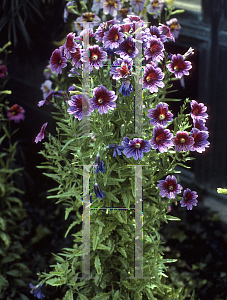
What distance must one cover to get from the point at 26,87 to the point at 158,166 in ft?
6.47

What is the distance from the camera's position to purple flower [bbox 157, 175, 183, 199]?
1.33 meters

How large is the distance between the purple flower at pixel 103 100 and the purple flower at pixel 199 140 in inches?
12.2

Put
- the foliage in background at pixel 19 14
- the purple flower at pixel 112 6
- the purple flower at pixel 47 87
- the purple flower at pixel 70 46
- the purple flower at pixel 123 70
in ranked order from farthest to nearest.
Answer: the foliage in background at pixel 19 14
the purple flower at pixel 47 87
the purple flower at pixel 112 6
the purple flower at pixel 70 46
the purple flower at pixel 123 70

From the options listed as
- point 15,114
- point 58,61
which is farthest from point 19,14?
point 58,61

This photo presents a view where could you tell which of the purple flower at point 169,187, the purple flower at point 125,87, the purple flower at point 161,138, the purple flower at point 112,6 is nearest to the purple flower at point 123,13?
the purple flower at point 112,6

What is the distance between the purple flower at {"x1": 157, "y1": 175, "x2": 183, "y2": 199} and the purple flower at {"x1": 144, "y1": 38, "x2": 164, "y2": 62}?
45cm

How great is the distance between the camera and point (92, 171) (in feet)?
4.54

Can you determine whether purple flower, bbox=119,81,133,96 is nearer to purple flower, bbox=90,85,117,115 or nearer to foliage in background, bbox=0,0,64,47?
purple flower, bbox=90,85,117,115

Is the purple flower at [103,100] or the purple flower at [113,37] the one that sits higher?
the purple flower at [113,37]

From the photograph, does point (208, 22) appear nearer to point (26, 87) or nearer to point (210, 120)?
point (210, 120)

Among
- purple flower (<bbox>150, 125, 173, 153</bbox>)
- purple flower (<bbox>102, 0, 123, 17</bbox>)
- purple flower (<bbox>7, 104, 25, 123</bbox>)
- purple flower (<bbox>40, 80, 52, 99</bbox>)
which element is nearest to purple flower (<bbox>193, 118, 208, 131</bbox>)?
purple flower (<bbox>150, 125, 173, 153</bbox>)

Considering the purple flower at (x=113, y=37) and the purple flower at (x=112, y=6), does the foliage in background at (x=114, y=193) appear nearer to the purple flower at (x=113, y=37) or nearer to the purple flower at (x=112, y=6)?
the purple flower at (x=113, y=37)

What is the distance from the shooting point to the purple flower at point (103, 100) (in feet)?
4.06

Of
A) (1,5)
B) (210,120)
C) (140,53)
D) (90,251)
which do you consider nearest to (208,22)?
(210,120)
